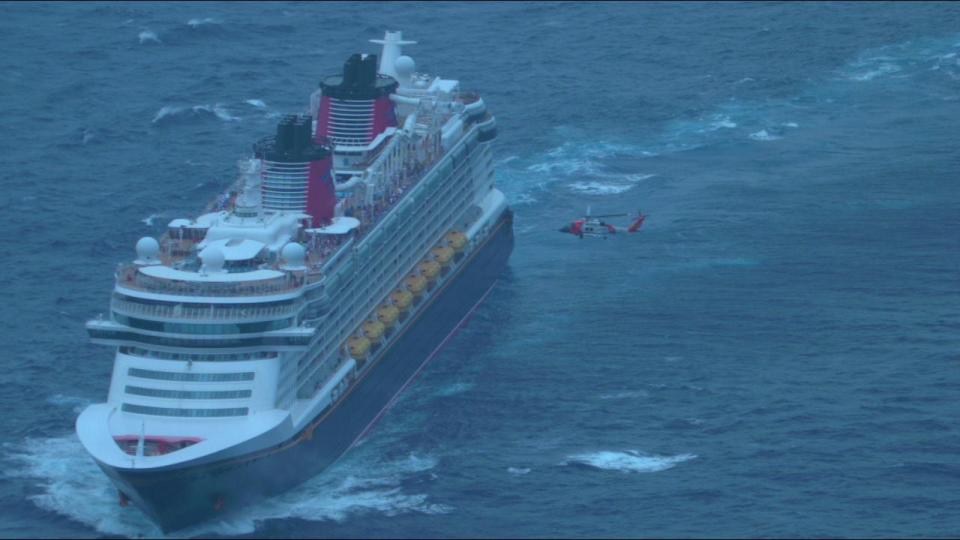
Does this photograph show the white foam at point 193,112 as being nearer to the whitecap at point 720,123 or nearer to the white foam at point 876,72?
the whitecap at point 720,123

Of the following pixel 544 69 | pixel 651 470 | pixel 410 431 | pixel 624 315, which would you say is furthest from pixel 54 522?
pixel 544 69

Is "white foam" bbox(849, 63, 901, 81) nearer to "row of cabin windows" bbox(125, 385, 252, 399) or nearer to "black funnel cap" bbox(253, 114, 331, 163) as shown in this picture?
"black funnel cap" bbox(253, 114, 331, 163)

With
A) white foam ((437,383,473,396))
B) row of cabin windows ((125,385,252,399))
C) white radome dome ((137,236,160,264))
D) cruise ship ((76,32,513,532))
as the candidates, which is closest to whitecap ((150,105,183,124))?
cruise ship ((76,32,513,532))

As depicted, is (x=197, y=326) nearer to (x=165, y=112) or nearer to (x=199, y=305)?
(x=199, y=305)

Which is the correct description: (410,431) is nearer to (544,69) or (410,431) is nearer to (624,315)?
(624,315)

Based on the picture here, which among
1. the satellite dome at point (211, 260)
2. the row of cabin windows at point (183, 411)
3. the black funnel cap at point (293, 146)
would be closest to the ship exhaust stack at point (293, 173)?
the black funnel cap at point (293, 146)

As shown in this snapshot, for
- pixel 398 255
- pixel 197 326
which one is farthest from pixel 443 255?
pixel 197 326
